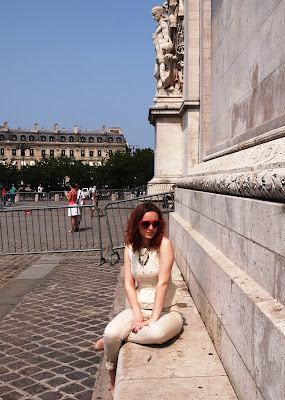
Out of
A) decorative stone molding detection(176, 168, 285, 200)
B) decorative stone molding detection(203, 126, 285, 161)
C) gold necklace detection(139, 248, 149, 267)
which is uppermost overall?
decorative stone molding detection(203, 126, 285, 161)

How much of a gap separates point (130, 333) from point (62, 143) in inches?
5191

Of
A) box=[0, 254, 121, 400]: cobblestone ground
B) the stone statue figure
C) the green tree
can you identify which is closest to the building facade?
the green tree

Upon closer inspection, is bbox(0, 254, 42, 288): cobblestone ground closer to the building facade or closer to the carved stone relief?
the carved stone relief

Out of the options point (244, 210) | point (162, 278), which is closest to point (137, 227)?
point (162, 278)

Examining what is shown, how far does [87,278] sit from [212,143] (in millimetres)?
3038

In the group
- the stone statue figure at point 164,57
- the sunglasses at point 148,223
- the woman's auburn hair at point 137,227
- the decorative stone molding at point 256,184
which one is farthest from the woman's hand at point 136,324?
the stone statue figure at point 164,57

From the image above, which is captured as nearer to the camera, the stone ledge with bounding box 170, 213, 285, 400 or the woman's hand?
the stone ledge with bounding box 170, 213, 285, 400

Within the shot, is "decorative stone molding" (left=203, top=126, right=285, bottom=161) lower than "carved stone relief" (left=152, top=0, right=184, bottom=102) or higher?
lower

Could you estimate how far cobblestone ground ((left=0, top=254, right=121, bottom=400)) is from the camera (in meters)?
3.86

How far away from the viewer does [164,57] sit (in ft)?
58.1

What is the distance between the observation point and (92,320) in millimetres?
5629

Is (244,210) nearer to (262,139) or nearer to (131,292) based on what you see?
(262,139)

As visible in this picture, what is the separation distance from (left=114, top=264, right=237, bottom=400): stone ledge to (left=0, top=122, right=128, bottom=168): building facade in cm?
12471

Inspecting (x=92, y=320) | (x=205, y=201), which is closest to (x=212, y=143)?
(x=205, y=201)
